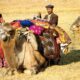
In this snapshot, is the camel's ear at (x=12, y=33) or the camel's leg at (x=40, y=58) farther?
the camel's leg at (x=40, y=58)

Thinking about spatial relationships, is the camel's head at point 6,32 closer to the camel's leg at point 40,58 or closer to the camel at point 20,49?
the camel at point 20,49

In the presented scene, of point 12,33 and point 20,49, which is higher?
point 12,33

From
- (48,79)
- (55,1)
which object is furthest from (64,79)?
(55,1)

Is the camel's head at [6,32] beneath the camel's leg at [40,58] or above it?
above

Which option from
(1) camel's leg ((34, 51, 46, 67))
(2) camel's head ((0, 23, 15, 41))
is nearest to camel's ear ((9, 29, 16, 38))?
(2) camel's head ((0, 23, 15, 41))

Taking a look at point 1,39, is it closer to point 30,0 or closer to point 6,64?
point 6,64

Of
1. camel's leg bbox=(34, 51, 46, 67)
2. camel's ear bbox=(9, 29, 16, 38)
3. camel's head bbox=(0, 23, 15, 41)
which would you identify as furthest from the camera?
camel's leg bbox=(34, 51, 46, 67)

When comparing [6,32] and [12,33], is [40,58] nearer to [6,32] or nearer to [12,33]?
[12,33]

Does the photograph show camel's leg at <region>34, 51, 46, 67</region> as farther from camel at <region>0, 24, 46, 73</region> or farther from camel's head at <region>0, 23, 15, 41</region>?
camel's head at <region>0, 23, 15, 41</region>

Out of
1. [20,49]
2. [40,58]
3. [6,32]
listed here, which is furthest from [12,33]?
[40,58]

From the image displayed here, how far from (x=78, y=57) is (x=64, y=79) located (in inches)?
149

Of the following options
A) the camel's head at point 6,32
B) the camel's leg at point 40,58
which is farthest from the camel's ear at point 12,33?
the camel's leg at point 40,58

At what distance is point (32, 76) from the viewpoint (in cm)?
1153

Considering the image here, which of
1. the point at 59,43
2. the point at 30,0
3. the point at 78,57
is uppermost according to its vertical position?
the point at 59,43
